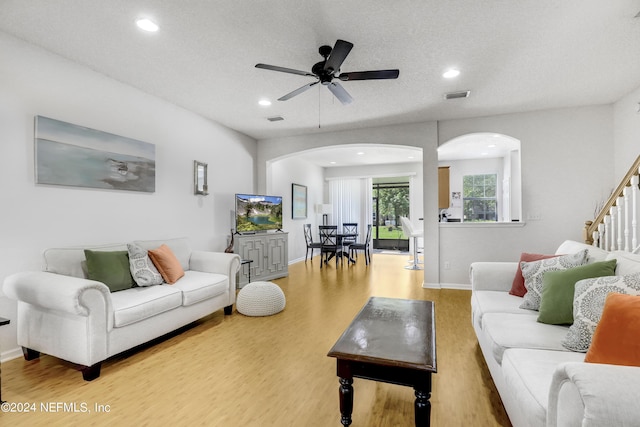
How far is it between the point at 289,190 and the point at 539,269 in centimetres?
605

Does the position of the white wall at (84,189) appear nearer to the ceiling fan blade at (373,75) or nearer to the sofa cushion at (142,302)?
the sofa cushion at (142,302)

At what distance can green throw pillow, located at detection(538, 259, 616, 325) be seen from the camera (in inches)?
76.6

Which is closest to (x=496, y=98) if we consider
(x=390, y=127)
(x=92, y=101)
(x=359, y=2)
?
(x=390, y=127)

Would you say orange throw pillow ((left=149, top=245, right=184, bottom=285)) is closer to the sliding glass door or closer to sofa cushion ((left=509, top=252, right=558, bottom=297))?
sofa cushion ((left=509, top=252, right=558, bottom=297))

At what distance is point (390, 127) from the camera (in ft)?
17.8

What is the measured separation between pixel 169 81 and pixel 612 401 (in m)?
4.25

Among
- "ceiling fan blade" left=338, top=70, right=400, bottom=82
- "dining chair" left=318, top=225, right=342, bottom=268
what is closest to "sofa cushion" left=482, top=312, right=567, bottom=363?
"ceiling fan blade" left=338, top=70, right=400, bottom=82

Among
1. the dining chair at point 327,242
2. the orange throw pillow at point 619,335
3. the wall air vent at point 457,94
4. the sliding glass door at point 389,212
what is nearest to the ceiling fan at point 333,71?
the wall air vent at point 457,94

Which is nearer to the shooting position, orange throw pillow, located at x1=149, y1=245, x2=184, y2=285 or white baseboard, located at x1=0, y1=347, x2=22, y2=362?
white baseboard, located at x1=0, y1=347, x2=22, y2=362

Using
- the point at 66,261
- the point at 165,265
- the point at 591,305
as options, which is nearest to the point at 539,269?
the point at 591,305

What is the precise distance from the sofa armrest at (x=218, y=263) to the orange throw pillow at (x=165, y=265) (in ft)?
1.57

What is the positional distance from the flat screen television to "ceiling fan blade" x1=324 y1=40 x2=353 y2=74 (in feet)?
9.98

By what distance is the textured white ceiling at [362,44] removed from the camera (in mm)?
2361

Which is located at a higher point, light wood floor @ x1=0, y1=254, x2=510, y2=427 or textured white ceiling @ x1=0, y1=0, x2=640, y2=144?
textured white ceiling @ x1=0, y1=0, x2=640, y2=144
